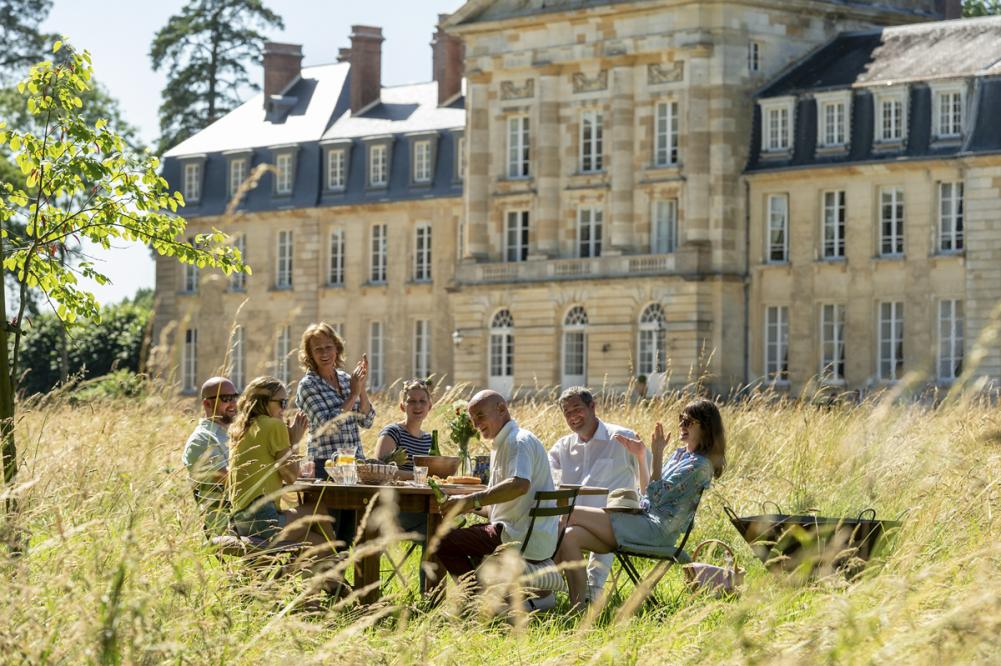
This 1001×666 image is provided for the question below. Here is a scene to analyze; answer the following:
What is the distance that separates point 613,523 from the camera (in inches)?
444

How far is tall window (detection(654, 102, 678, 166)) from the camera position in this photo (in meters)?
46.1

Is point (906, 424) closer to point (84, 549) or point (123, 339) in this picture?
point (84, 549)

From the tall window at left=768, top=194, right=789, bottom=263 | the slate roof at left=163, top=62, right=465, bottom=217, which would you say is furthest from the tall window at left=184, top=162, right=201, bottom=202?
the tall window at left=768, top=194, right=789, bottom=263

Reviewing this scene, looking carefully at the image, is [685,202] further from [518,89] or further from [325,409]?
[325,409]

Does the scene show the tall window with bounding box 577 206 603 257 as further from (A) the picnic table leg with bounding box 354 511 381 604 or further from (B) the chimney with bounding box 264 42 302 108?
(A) the picnic table leg with bounding box 354 511 381 604

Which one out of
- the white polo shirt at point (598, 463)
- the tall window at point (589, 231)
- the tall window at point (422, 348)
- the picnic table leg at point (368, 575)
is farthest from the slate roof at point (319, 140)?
the picnic table leg at point (368, 575)

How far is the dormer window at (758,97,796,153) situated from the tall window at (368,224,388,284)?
12.5m

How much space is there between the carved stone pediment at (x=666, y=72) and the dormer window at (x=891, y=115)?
4.75m

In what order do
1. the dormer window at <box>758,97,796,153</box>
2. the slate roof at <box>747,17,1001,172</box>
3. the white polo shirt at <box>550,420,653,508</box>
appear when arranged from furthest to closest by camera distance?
1. the dormer window at <box>758,97,796,153</box>
2. the slate roof at <box>747,17,1001,172</box>
3. the white polo shirt at <box>550,420,653,508</box>

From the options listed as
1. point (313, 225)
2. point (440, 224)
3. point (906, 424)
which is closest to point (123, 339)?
point (313, 225)

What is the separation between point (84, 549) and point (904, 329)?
3551cm

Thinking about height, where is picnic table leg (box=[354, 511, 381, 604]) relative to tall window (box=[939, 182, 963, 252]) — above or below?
below

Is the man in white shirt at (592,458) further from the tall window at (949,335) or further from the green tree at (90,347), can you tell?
the green tree at (90,347)

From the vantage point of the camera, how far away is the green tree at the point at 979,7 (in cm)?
5422
